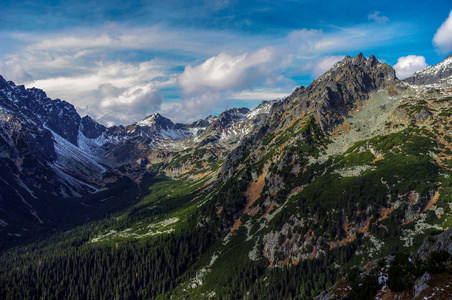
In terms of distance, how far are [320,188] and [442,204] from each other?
6881cm

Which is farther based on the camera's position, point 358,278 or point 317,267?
point 317,267

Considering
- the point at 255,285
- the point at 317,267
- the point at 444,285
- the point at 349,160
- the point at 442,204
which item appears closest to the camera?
the point at 444,285

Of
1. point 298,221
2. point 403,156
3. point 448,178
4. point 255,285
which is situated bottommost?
point 255,285

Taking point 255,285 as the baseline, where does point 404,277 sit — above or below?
above

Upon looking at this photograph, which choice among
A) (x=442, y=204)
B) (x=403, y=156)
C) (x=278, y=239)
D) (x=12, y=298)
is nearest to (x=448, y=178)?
(x=442, y=204)

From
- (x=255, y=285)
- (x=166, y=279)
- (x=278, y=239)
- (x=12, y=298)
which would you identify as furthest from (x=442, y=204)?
(x=12, y=298)

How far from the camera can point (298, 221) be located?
163m

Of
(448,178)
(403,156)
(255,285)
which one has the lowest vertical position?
(255,285)

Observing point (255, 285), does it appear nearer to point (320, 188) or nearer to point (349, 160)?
point (320, 188)

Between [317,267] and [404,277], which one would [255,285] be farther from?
[404,277]

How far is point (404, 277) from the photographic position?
1516 inches

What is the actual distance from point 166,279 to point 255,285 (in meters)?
77.2

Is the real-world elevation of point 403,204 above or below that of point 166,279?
above

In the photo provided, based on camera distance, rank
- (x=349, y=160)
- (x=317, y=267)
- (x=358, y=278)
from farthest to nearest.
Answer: (x=349, y=160), (x=317, y=267), (x=358, y=278)
